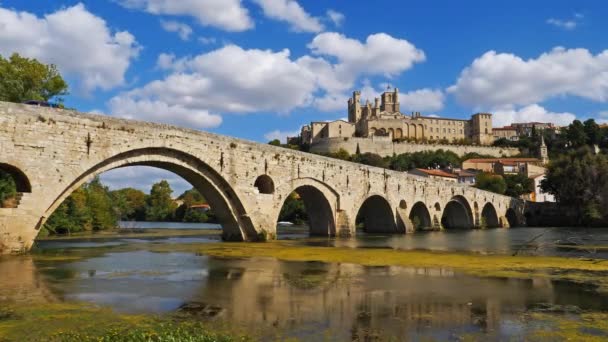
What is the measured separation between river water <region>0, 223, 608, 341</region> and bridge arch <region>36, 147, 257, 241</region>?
399cm

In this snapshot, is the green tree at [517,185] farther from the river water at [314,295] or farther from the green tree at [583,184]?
the river water at [314,295]

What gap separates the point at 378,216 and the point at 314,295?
31.9 meters

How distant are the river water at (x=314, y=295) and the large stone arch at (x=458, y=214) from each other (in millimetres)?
41908

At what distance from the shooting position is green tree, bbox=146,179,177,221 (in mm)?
98562

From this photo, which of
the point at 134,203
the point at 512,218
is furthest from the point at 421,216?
the point at 134,203

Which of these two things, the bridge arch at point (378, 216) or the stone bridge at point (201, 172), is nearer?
the stone bridge at point (201, 172)

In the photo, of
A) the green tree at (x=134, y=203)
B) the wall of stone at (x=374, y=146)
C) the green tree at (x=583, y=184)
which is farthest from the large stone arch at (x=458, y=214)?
the wall of stone at (x=374, y=146)

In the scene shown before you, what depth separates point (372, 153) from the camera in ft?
379

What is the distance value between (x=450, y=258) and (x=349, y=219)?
1440 cm

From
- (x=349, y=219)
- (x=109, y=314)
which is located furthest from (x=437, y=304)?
(x=349, y=219)

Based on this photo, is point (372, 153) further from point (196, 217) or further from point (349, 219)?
point (349, 219)

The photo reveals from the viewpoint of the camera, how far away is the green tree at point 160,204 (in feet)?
323

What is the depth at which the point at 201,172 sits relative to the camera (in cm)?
2280

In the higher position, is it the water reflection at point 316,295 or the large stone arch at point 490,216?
the large stone arch at point 490,216
